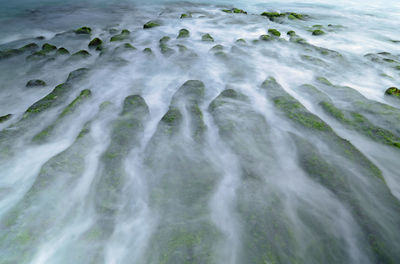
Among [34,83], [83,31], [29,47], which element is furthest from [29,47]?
[34,83]

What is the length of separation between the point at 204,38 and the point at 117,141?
5788 mm

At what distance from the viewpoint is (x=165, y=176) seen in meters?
2.53

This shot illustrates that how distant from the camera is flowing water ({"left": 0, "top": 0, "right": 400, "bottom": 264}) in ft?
6.38

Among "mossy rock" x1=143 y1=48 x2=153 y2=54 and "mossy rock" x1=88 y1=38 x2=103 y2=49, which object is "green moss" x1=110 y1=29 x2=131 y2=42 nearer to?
"mossy rock" x1=88 y1=38 x2=103 y2=49

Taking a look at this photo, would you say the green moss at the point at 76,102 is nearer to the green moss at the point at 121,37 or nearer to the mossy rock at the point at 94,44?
the mossy rock at the point at 94,44

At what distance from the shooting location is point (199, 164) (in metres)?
2.72

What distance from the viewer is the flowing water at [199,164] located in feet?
6.38

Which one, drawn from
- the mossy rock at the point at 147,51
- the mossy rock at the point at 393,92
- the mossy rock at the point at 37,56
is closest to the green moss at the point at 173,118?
the mossy rock at the point at 147,51

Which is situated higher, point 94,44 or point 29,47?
point 94,44

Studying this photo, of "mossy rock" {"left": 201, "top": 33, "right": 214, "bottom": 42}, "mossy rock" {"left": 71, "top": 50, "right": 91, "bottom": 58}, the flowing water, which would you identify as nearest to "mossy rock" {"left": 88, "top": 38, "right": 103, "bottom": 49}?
"mossy rock" {"left": 71, "top": 50, "right": 91, "bottom": 58}

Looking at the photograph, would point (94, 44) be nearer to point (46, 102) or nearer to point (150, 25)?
point (150, 25)

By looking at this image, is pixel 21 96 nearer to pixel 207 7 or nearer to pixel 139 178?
pixel 139 178

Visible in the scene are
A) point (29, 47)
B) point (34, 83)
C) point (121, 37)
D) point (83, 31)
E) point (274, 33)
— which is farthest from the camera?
point (83, 31)

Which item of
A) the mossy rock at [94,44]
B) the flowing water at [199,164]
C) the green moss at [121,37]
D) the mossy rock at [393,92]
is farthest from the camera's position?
the green moss at [121,37]
